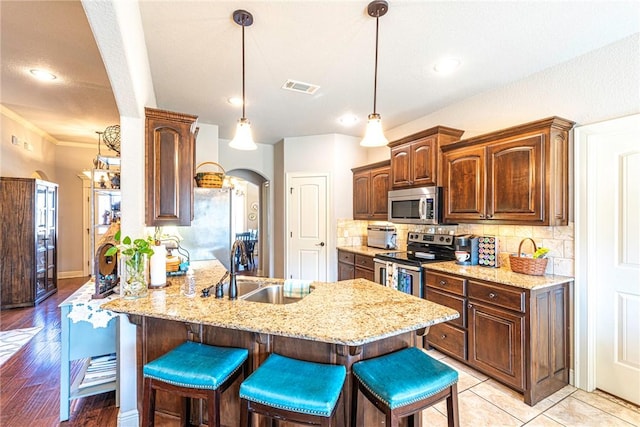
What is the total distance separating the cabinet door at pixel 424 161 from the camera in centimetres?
342

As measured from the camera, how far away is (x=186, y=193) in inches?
93.4

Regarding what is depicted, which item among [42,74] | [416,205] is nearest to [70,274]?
[42,74]

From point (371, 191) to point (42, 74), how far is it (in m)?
4.12

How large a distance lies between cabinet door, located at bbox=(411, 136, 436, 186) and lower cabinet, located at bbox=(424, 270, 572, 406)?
119 cm

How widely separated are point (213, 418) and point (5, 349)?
3345 mm

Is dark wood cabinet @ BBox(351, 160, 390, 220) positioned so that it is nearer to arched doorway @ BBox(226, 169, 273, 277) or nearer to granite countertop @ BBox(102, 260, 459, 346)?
arched doorway @ BBox(226, 169, 273, 277)

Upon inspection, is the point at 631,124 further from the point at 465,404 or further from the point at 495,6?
the point at 465,404

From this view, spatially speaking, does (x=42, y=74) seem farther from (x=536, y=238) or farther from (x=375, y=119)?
(x=536, y=238)

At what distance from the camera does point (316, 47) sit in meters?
2.41

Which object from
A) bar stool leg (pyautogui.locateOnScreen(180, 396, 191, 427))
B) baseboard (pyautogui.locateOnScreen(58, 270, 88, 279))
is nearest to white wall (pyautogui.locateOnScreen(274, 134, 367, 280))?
bar stool leg (pyautogui.locateOnScreen(180, 396, 191, 427))

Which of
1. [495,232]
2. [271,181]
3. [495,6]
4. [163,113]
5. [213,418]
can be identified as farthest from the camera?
[271,181]

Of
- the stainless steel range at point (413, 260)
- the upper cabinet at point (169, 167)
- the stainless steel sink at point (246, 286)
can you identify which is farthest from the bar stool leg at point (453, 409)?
the upper cabinet at point (169, 167)

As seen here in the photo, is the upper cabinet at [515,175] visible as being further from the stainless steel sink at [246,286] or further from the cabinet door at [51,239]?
the cabinet door at [51,239]

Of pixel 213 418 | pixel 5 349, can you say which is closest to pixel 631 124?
pixel 213 418
